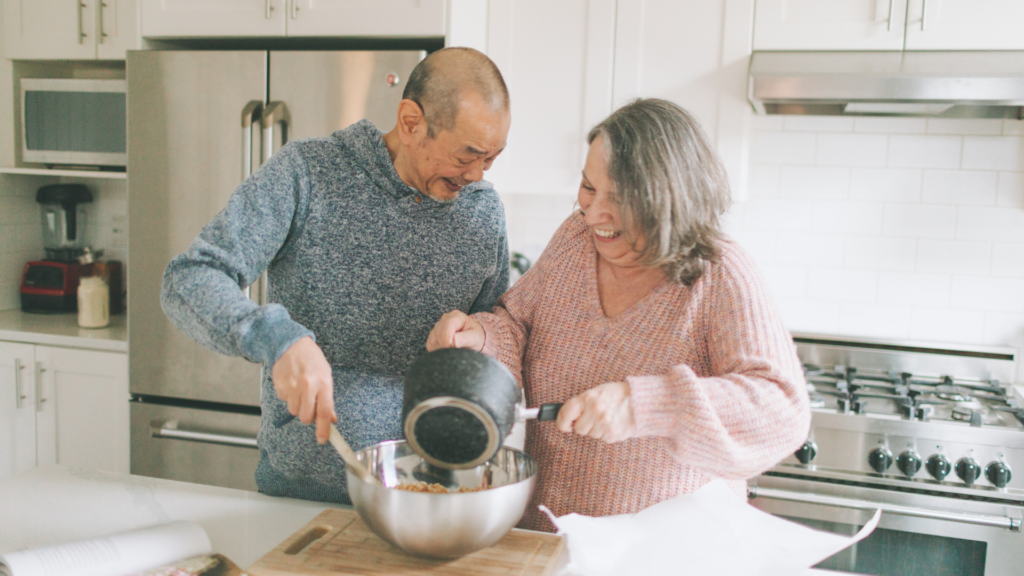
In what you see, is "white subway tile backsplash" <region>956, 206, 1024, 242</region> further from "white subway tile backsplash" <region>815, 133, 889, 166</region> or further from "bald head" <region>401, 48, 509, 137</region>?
"bald head" <region>401, 48, 509, 137</region>

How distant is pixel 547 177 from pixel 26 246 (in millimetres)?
2124

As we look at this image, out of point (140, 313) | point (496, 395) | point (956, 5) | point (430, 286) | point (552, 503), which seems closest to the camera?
point (496, 395)

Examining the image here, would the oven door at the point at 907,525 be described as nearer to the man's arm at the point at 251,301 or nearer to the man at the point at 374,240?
the man at the point at 374,240

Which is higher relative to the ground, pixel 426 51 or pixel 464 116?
pixel 426 51

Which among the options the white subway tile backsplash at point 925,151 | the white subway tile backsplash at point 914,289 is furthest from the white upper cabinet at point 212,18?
the white subway tile backsplash at point 914,289

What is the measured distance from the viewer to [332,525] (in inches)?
42.3

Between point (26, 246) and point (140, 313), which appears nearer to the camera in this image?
point (140, 313)

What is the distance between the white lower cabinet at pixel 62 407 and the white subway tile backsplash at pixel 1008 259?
278cm

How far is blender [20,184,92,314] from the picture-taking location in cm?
285

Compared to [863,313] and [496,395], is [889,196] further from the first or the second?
[496,395]

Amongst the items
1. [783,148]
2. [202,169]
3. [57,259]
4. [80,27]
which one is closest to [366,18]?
[202,169]

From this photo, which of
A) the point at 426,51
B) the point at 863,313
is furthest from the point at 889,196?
the point at 426,51

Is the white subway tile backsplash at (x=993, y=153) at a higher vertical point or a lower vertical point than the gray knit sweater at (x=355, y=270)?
higher

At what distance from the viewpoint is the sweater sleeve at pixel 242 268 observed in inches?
40.3
